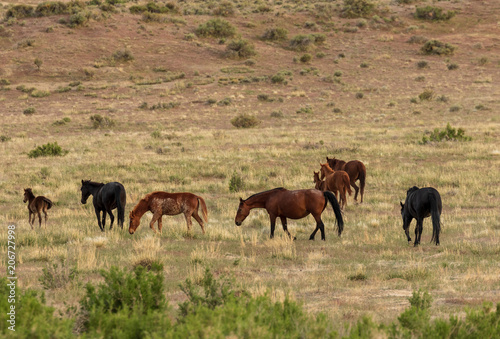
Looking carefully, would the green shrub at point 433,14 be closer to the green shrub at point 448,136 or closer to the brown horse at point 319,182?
the green shrub at point 448,136

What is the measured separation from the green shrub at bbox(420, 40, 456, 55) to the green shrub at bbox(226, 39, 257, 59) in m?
19.9

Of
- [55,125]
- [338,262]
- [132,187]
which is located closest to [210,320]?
[338,262]

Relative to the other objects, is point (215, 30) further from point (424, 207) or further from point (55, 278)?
point (55, 278)

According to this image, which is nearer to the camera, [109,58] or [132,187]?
[132,187]

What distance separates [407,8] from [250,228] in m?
74.5

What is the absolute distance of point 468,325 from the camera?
5289mm

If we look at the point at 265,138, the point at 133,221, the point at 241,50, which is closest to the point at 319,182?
the point at 133,221

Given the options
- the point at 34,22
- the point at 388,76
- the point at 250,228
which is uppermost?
the point at 34,22

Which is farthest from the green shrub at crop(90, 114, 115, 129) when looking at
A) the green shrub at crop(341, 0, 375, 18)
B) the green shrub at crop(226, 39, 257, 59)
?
the green shrub at crop(341, 0, 375, 18)

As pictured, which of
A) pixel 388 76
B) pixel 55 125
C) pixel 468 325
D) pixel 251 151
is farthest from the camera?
pixel 388 76

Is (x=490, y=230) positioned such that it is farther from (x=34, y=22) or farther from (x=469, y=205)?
(x=34, y=22)

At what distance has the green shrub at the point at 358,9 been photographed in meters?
75.6

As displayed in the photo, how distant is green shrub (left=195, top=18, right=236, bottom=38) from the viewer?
6525 cm

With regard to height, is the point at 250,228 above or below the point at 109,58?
below
